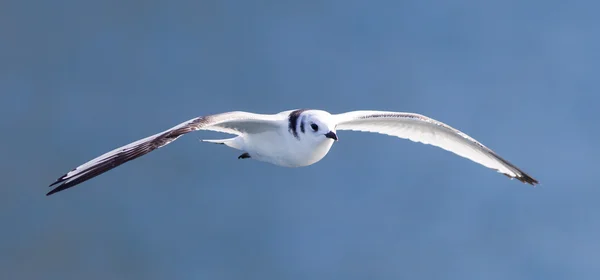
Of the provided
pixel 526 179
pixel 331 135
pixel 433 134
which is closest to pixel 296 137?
pixel 331 135

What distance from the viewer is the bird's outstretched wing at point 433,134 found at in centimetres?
1059

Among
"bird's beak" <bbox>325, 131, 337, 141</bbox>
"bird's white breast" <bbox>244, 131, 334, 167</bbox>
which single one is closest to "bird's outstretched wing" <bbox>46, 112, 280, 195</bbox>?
"bird's white breast" <bbox>244, 131, 334, 167</bbox>

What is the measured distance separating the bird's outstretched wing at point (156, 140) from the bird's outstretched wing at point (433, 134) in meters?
1.33

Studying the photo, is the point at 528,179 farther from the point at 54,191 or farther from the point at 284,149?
the point at 54,191

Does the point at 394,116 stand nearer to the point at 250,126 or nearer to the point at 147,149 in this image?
the point at 250,126

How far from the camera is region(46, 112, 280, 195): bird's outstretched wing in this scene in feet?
24.4

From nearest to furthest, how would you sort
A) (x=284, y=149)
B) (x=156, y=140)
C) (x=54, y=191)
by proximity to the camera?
1. (x=54, y=191)
2. (x=156, y=140)
3. (x=284, y=149)

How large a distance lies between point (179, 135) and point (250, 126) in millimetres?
1509

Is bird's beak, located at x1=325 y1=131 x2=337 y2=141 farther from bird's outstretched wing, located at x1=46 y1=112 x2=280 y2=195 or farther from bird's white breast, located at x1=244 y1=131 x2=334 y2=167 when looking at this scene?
bird's outstretched wing, located at x1=46 y1=112 x2=280 y2=195

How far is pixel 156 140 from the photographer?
793cm

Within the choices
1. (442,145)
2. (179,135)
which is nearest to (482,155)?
(442,145)

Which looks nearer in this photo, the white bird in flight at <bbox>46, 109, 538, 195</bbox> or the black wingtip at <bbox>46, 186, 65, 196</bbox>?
the black wingtip at <bbox>46, 186, 65, 196</bbox>

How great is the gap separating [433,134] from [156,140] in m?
4.25

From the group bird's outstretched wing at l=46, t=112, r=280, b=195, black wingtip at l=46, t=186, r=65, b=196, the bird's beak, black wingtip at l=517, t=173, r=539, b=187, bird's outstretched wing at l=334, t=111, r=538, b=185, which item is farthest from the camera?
black wingtip at l=517, t=173, r=539, b=187
